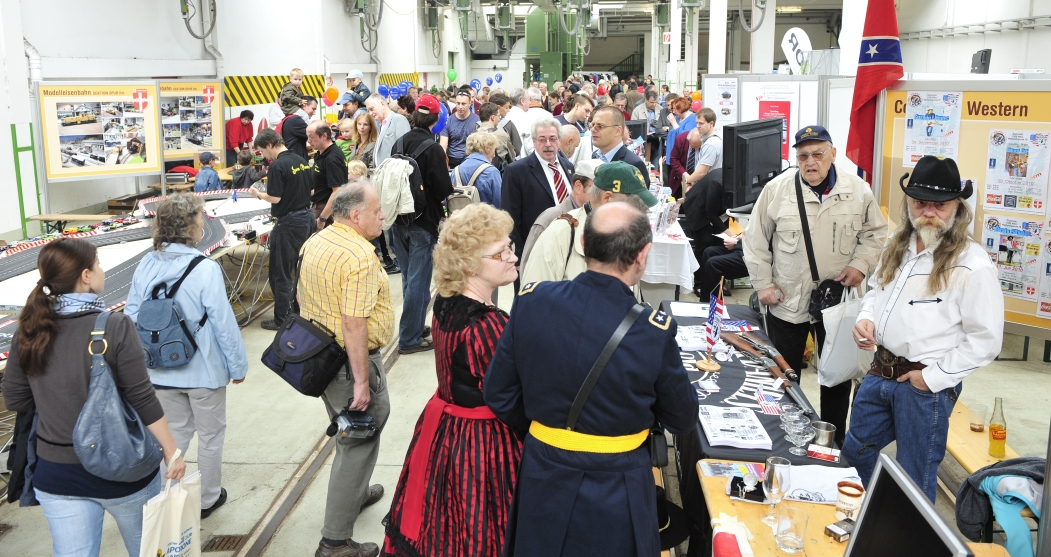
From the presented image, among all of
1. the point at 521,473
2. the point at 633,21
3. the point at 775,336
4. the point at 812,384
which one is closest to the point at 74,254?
the point at 521,473

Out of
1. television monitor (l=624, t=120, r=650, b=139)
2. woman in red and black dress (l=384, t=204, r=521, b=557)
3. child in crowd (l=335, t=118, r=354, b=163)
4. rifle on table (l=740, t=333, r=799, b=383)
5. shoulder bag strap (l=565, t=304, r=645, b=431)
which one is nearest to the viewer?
A: shoulder bag strap (l=565, t=304, r=645, b=431)

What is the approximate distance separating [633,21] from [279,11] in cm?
3073

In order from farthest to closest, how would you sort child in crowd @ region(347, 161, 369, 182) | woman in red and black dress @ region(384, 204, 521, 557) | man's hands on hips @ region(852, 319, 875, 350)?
child in crowd @ region(347, 161, 369, 182) → man's hands on hips @ region(852, 319, 875, 350) → woman in red and black dress @ region(384, 204, 521, 557)

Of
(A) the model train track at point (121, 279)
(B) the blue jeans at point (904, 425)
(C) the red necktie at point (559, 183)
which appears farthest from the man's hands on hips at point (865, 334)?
(A) the model train track at point (121, 279)

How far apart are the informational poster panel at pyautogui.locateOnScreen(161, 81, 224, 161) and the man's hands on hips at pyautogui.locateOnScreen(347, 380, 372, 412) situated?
7738mm

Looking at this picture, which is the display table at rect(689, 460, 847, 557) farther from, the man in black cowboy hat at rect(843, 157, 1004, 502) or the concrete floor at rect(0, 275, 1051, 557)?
the concrete floor at rect(0, 275, 1051, 557)

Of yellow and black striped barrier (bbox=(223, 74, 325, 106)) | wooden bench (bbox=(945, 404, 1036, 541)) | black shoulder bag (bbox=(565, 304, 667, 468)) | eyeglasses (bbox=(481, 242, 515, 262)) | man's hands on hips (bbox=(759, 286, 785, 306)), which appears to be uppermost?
yellow and black striped barrier (bbox=(223, 74, 325, 106))

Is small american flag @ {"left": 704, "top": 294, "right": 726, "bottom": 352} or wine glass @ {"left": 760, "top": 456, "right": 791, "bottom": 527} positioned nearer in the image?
wine glass @ {"left": 760, "top": 456, "right": 791, "bottom": 527}

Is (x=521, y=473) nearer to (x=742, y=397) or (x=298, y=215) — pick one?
(x=742, y=397)

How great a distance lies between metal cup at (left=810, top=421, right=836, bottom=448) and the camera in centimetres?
298

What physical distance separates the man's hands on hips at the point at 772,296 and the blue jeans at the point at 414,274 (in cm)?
256

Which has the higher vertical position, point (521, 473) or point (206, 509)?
point (521, 473)

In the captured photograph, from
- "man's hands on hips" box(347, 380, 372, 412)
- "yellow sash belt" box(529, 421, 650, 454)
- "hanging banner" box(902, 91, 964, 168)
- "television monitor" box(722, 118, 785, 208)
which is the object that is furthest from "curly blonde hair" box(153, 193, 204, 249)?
"television monitor" box(722, 118, 785, 208)

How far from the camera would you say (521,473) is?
2.40 m
